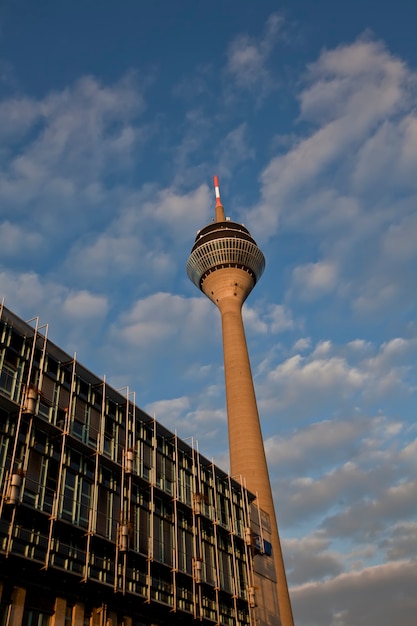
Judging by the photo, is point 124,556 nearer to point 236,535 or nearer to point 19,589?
point 19,589

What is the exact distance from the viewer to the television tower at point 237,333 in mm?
74312

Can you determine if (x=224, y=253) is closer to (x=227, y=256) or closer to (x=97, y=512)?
(x=227, y=256)

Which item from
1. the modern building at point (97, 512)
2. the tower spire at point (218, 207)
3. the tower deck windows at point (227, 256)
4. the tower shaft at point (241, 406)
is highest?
the tower spire at point (218, 207)

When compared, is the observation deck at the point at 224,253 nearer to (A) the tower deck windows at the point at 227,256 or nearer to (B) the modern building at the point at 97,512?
(A) the tower deck windows at the point at 227,256

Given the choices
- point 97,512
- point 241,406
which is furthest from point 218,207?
point 97,512

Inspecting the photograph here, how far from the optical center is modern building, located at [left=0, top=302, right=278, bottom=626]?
3466 centimetres

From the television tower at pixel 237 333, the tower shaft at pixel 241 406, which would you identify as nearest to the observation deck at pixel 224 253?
the television tower at pixel 237 333

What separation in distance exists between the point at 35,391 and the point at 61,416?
348 centimetres

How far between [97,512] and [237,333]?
5647cm

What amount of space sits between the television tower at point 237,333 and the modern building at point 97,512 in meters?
17.7

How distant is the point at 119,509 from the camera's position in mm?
42781

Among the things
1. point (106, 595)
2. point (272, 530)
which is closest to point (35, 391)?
point (106, 595)

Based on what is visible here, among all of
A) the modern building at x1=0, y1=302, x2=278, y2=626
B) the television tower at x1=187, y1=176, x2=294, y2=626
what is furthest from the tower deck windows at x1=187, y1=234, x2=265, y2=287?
the modern building at x1=0, y1=302, x2=278, y2=626

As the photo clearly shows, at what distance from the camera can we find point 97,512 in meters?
40.5
